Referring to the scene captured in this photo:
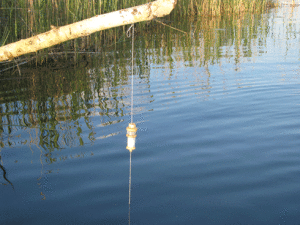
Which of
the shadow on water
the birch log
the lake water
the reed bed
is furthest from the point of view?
the reed bed

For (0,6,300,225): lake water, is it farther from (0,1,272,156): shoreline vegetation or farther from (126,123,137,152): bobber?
(126,123,137,152): bobber

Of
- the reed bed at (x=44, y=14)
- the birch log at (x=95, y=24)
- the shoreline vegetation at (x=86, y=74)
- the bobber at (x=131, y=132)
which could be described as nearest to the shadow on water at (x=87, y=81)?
the shoreline vegetation at (x=86, y=74)

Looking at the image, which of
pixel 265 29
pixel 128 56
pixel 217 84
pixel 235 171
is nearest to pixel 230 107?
pixel 217 84

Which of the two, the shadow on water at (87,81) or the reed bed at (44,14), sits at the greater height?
the reed bed at (44,14)

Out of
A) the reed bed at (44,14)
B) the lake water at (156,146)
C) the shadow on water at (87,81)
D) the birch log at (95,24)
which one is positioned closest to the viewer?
the lake water at (156,146)

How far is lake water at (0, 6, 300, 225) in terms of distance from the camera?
2914 mm

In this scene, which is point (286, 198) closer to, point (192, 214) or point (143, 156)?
point (192, 214)

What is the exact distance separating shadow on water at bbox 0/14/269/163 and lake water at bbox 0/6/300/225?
0.03 meters

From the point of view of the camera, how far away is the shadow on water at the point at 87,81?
462cm

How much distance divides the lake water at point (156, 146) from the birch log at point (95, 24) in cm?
102

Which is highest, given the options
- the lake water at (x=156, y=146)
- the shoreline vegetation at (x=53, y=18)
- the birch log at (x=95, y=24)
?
the shoreline vegetation at (x=53, y=18)

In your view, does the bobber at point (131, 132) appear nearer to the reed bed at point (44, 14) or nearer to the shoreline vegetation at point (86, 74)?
the shoreline vegetation at point (86, 74)

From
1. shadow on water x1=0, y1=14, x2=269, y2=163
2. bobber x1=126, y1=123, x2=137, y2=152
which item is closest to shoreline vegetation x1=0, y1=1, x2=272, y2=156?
shadow on water x1=0, y1=14, x2=269, y2=163

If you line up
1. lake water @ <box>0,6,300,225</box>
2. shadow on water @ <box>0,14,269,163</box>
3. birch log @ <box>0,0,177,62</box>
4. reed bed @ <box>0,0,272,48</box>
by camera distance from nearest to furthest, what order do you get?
lake water @ <box>0,6,300,225</box>, birch log @ <box>0,0,177,62</box>, shadow on water @ <box>0,14,269,163</box>, reed bed @ <box>0,0,272,48</box>
